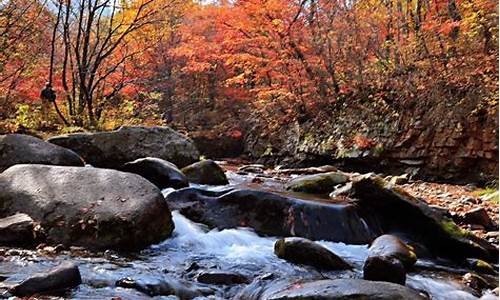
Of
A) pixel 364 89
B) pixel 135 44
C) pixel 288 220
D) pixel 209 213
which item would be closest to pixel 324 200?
pixel 288 220

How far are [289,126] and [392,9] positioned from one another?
17.3ft

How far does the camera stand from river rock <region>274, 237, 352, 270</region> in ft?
16.1

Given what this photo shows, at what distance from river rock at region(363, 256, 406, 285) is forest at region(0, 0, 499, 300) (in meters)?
0.02

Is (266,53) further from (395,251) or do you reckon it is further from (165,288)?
(165,288)

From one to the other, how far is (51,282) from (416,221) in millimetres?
4942

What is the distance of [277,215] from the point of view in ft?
21.1

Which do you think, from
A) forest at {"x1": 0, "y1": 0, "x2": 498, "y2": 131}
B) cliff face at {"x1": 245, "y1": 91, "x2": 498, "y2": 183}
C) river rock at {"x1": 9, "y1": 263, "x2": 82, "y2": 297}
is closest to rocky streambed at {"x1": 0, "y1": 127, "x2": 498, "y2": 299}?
river rock at {"x1": 9, "y1": 263, "x2": 82, "y2": 297}

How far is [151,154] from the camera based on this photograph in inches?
353

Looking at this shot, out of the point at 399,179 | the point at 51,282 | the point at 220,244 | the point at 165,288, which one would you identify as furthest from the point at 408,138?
the point at 51,282

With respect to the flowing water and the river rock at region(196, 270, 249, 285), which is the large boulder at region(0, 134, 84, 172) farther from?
the river rock at region(196, 270, 249, 285)

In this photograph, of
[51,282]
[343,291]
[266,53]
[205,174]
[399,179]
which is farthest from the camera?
[266,53]

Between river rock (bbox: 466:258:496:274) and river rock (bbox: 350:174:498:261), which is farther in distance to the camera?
river rock (bbox: 350:174:498:261)

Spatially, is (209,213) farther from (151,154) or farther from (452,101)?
(452,101)

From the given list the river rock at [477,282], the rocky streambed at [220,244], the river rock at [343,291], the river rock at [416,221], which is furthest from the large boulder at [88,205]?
the river rock at [477,282]
